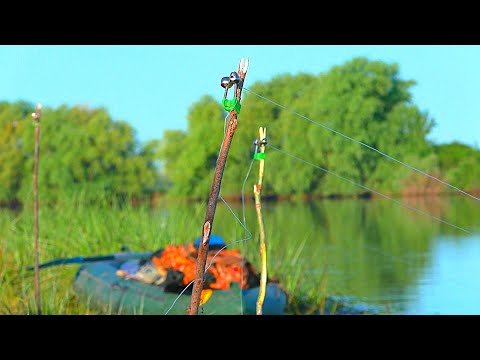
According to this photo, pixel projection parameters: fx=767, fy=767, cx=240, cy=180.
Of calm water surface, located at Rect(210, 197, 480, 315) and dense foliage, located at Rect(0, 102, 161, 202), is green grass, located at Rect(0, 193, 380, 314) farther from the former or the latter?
dense foliage, located at Rect(0, 102, 161, 202)

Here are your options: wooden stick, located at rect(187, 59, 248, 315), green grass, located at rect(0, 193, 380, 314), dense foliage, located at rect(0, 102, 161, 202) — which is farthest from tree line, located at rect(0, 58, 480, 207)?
wooden stick, located at rect(187, 59, 248, 315)

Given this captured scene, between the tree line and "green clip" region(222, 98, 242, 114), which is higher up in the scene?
the tree line

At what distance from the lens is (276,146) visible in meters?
27.4

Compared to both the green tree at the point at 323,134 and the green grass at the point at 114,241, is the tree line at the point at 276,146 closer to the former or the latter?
the green tree at the point at 323,134

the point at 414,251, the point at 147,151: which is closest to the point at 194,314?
the point at 414,251

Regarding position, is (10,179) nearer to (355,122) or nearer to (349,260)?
(355,122)

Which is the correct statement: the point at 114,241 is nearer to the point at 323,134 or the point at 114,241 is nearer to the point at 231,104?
the point at 231,104

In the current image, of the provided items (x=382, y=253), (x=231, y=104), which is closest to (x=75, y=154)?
(x=382, y=253)

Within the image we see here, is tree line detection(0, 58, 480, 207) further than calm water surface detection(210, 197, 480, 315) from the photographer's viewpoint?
Yes

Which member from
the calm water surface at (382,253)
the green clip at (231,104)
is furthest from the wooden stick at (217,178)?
the calm water surface at (382,253)

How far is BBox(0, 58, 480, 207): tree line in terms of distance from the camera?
25578mm

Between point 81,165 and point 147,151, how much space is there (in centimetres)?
249

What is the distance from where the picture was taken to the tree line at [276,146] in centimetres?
2558
